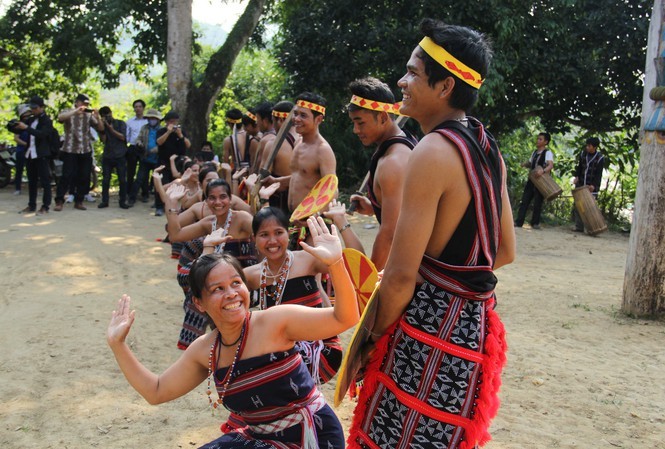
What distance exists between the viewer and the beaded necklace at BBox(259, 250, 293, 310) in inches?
159

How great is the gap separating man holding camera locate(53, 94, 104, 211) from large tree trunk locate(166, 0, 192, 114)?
6.83 ft

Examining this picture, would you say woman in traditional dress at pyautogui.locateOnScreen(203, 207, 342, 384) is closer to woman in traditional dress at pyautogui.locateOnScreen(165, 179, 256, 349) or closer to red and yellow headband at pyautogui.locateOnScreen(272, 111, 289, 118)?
woman in traditional dress at pyautogui.locateOnScreen(165, 179, 256, 349)

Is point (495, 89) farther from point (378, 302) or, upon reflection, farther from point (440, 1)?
point (378, 302)

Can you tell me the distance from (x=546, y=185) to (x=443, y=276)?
1159 centimetres

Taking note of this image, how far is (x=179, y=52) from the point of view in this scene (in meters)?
13.8

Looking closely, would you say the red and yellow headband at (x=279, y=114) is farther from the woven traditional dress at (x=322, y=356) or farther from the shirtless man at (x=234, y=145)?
the woven traditional dress at (x=322, y=356)

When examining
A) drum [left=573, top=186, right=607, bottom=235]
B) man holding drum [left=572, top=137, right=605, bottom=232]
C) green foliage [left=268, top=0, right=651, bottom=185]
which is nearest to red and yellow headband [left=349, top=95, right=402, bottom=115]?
green foliage [left=268, top=0, right=651, bottom=185]

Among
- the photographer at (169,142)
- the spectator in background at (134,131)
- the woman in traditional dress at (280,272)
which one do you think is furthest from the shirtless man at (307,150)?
the spectator in background at (134,131)

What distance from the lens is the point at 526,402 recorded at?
471 cm

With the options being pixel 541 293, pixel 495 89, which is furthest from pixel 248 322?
pixel 495 89

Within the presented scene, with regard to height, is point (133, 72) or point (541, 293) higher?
point (133, 72)

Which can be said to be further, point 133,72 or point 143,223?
point 133,72

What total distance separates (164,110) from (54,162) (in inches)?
230

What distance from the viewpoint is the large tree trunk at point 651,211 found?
6340 mm
